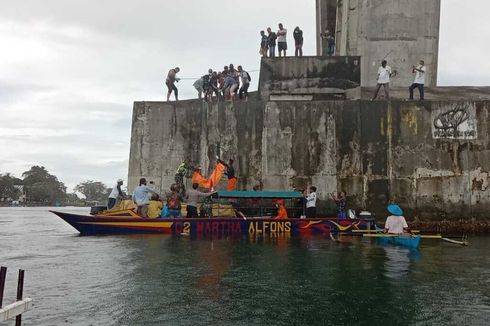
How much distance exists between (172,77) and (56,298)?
16.9 meters

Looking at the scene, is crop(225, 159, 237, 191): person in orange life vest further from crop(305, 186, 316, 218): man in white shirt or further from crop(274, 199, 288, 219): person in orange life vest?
crop(305, 186, 316, 218): man in white shirt

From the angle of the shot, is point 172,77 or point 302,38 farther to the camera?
point 302,38

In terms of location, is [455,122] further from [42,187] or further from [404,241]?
[42,187]

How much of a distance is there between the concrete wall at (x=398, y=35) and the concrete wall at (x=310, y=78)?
97.8 inches

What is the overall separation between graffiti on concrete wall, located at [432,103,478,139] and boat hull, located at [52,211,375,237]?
583cm

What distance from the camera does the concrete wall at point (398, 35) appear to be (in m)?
24.6

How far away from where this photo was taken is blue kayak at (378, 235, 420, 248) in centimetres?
1541

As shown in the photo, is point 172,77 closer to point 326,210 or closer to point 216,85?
point 216,85

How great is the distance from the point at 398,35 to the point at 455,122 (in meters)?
6.08

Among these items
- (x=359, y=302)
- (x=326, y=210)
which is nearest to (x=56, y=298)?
(x=359, y=302)

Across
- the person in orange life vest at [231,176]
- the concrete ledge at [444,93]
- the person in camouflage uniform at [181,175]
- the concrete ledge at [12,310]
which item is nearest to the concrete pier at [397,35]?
the concrete ledge at [444,93]

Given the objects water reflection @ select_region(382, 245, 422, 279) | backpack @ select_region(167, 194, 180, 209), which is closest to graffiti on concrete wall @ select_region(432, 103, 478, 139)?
water reflection @ select_region(382, 245, 422, 279)

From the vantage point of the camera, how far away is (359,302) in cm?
820

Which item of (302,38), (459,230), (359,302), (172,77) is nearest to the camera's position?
(359,302)
